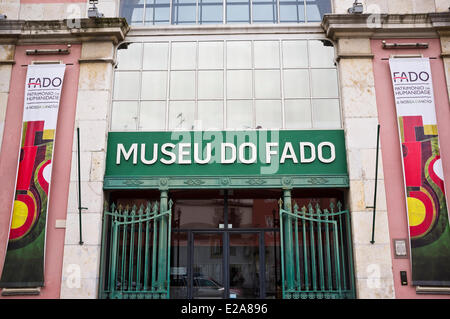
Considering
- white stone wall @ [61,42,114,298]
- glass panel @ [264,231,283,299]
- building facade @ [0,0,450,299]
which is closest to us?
white stone wall @ [61,42,114,298]

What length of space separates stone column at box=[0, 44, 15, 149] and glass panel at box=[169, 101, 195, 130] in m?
4.27

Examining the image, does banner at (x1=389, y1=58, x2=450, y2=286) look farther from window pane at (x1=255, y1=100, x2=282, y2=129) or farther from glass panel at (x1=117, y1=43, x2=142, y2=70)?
glass panel at (x1=117, y1=43, x2=142, y2=70)

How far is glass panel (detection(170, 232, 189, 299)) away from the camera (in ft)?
34.3

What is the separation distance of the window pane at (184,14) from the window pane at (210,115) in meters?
2.55

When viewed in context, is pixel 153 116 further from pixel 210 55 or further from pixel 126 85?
pixel 210 55

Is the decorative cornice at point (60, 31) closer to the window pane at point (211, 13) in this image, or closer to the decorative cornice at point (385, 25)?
the window pane at point (211, 13)

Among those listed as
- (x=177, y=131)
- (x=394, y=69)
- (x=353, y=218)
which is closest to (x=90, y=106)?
(x=177, y=131)

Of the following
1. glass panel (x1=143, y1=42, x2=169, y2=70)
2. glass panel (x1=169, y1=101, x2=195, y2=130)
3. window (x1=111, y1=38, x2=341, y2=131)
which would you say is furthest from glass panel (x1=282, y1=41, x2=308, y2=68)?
glass panel (x1=143, y1=42, x2=169, y2=70)

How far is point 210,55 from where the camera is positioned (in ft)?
38.4

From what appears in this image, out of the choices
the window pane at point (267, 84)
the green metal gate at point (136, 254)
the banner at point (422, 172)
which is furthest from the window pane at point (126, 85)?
the banner at point (422, 172)

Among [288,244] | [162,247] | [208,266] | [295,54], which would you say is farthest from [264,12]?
[208,266]

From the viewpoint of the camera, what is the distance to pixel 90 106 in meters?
11.0

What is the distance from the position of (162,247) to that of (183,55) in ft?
16.9
